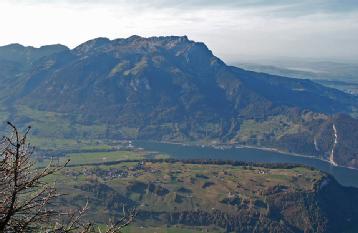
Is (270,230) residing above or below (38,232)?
below

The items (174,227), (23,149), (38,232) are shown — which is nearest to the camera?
(23,149)

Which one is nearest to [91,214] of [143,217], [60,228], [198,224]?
[143,217]

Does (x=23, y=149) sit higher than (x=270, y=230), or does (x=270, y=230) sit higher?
(x=23, y=149)

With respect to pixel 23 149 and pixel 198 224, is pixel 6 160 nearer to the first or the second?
pixel 23 149

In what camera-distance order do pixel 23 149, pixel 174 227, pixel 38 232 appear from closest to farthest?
pixel 23 149, pixel 38 232, pixel 174 227

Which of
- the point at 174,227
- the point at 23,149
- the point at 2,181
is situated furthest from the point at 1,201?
the point at 174,227

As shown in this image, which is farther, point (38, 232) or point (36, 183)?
point (38, 232)

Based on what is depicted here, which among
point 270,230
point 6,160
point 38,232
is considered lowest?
point 270,230

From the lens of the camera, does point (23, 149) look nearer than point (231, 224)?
Yes

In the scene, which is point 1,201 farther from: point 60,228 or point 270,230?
point 270,230
